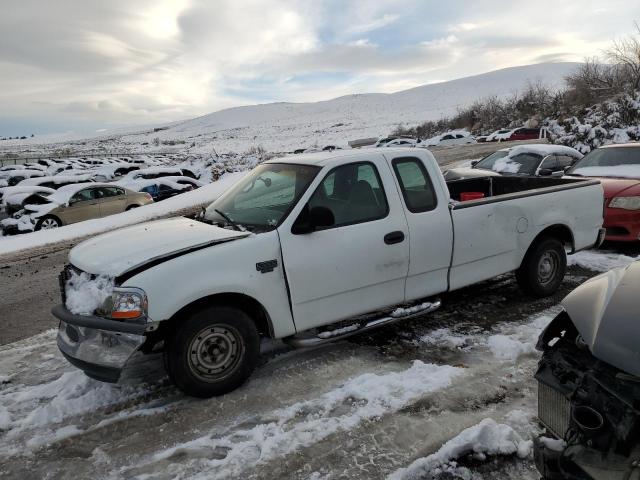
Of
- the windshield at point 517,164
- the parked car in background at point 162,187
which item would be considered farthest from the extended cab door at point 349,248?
the parked car in background at point 162,187

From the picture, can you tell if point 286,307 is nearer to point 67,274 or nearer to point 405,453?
Result: point 405,453

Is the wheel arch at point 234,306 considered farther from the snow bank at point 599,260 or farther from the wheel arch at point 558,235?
the snow bank at point 599,260

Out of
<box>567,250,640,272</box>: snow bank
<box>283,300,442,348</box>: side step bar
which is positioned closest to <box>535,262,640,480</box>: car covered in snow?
<box>283,300,442,348</box>: side step bar

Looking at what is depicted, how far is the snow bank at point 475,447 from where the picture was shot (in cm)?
293

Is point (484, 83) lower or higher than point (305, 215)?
higher

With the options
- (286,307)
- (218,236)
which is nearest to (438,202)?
(286,307)

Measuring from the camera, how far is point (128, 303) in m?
3.47

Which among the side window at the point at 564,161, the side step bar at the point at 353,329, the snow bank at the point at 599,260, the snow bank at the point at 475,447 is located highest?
the side window at the point at 564,161

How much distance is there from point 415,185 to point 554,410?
2.66 m

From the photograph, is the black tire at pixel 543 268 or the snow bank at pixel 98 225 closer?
the black tire at pixel 543 268

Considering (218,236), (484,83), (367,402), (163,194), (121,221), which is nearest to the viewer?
(367,402)

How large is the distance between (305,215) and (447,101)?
13233 centimetres

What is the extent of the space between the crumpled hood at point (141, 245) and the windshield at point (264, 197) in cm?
26

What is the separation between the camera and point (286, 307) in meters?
3.97
